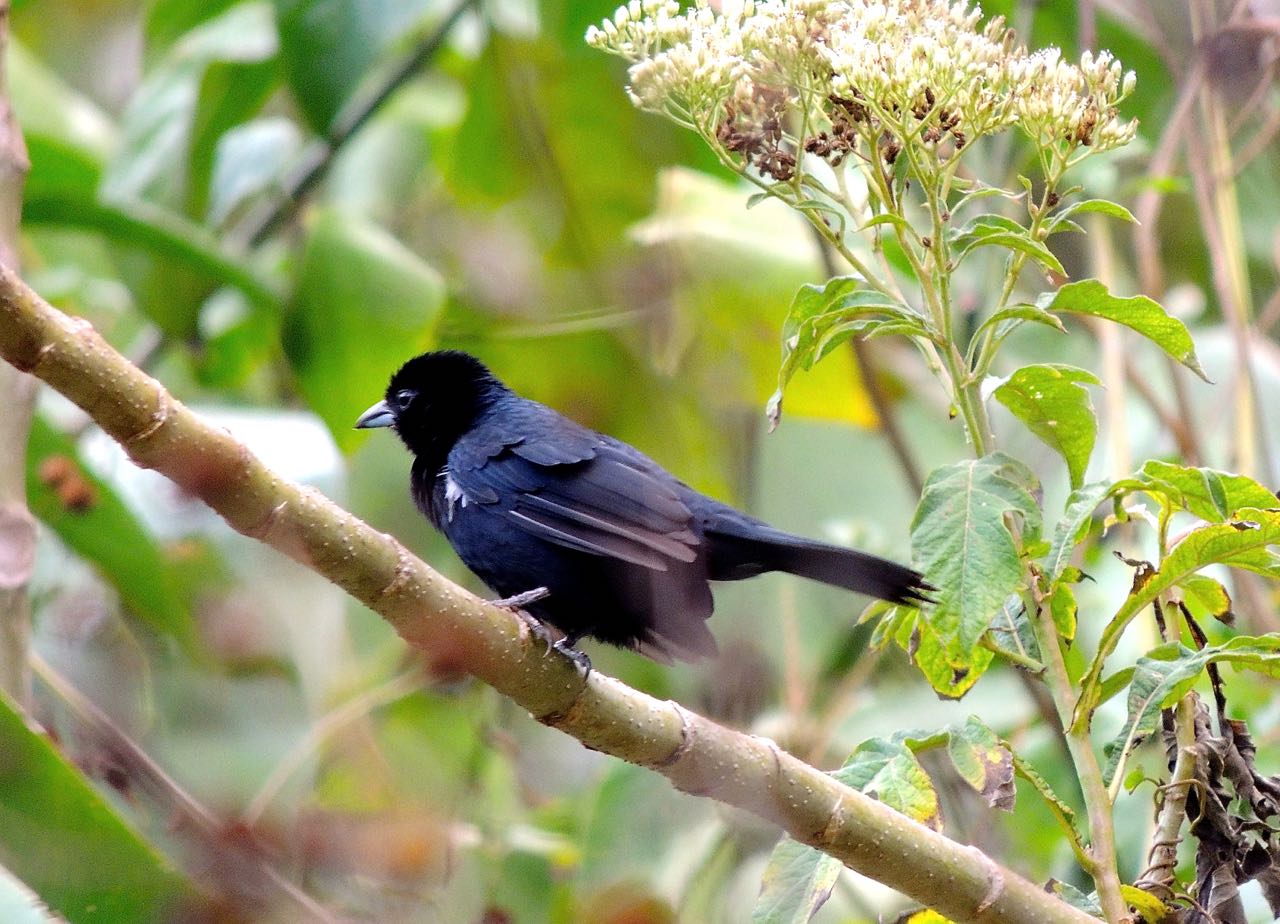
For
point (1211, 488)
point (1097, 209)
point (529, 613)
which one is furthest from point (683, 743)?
point (529, 613)

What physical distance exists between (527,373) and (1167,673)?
336 cm

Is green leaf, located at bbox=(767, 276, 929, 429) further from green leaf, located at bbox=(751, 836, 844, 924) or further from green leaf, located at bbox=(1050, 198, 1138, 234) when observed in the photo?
green leaf, located at bbox=(751, 836, 844, 924)

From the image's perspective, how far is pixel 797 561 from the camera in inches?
116

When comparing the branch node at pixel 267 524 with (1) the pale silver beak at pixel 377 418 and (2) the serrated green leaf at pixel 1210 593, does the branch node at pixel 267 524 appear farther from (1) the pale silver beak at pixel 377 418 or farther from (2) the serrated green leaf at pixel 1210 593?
(1) the pale silver beak at pixel 377 418

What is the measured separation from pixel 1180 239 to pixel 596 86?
225cm

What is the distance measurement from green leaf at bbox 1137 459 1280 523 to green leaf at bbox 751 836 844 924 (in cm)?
69

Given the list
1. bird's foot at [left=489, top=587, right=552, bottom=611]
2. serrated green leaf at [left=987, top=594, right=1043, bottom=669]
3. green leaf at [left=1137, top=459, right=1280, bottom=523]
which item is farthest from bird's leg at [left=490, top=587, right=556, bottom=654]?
green leaf at [left=1137, top=459, right=1280, bottom=523]

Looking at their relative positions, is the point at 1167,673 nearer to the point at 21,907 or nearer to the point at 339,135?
the point at 21,907

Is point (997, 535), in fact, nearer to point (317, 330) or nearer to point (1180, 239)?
point (317, 330)

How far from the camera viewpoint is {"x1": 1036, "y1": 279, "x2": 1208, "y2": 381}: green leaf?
6.42 feet

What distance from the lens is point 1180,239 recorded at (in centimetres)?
545

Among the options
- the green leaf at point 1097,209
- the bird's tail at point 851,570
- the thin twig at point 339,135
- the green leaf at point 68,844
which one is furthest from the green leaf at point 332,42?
the green leaf at point 1097,209

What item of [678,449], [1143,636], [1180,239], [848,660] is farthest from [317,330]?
[1180,239]

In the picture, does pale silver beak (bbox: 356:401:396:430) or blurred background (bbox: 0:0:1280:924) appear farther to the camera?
pale silver beak (bbox: 356:401:396:430)
